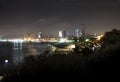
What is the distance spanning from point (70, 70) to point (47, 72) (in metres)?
1.04

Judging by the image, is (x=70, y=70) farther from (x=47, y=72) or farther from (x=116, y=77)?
(x=116, y=77)

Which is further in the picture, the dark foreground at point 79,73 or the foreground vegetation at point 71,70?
the foreground vegetation at point 71,70

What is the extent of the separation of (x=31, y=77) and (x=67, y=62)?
234 centimetres

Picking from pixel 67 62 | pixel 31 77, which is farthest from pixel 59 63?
pixel 31 77

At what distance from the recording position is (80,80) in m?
16.4

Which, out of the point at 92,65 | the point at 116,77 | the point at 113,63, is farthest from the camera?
the point at 92,65

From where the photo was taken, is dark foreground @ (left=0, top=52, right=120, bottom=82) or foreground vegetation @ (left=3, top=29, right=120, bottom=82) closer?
dark foreground @ (left=0, top=52, right=120, bottom=82)

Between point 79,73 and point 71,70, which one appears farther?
point 71,70

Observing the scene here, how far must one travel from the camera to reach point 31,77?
17.2m

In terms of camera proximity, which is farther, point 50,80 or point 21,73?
point 21,73

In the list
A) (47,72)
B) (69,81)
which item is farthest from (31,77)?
(69,81)

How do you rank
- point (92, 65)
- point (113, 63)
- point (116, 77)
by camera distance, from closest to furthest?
point (116, 77), point (113, 63), point (92, 65)

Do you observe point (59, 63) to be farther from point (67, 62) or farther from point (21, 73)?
point (21, 73)

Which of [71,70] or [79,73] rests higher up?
[71,70]
